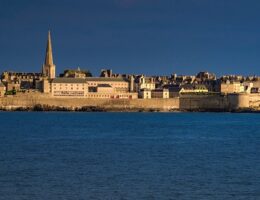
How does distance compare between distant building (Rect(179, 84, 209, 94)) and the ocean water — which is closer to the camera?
the ocean water

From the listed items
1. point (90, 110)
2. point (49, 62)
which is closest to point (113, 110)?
point (90, 110)

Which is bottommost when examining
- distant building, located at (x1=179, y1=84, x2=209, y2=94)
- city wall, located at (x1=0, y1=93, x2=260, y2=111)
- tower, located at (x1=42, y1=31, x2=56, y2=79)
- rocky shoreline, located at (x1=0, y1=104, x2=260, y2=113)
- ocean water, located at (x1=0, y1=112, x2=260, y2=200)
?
ocean water, located at (x1=0, y1=112, x2=260, y2=200)

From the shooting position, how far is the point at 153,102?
72812mm

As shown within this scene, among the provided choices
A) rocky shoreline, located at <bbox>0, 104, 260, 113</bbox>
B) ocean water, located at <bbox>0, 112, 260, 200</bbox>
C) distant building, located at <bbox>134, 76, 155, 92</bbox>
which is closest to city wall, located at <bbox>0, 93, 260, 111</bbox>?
rocky shoreline, located at <bbox>0, 104, 260, 113</bbox>

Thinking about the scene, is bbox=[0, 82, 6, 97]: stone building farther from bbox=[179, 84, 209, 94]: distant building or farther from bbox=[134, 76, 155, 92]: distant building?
bbox=[179, 84, 209, 94]: distant building

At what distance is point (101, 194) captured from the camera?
41.1ft

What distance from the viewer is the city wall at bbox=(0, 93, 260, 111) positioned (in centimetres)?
6906

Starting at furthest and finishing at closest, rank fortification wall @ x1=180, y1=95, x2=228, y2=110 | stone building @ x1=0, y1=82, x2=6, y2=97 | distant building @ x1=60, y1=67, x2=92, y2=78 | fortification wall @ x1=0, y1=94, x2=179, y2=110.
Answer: distant building @ x1=60, y1=67, x2=92, y2=78
fortification wall @ x1=180, y1=95, x2=228, y2=110
stone building @ x1=0, y1=82, x2=6, y2=97
fortification wall @ x1=0, y1=94, x2=179, y2=110

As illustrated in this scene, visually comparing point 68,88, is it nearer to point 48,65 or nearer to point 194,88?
point 48,65

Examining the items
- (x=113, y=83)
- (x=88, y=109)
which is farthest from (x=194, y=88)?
(x=88, y=109)

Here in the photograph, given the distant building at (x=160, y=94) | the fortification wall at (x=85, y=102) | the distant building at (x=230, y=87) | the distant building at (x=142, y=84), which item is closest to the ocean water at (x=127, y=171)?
the fortification wall at (x=85, y=102)

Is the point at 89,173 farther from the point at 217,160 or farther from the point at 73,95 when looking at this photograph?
the point at 73,95

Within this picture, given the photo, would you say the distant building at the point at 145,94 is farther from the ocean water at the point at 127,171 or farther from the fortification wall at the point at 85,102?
the ocean water at the point at 127,171

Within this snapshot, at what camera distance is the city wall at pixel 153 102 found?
6906 cm
